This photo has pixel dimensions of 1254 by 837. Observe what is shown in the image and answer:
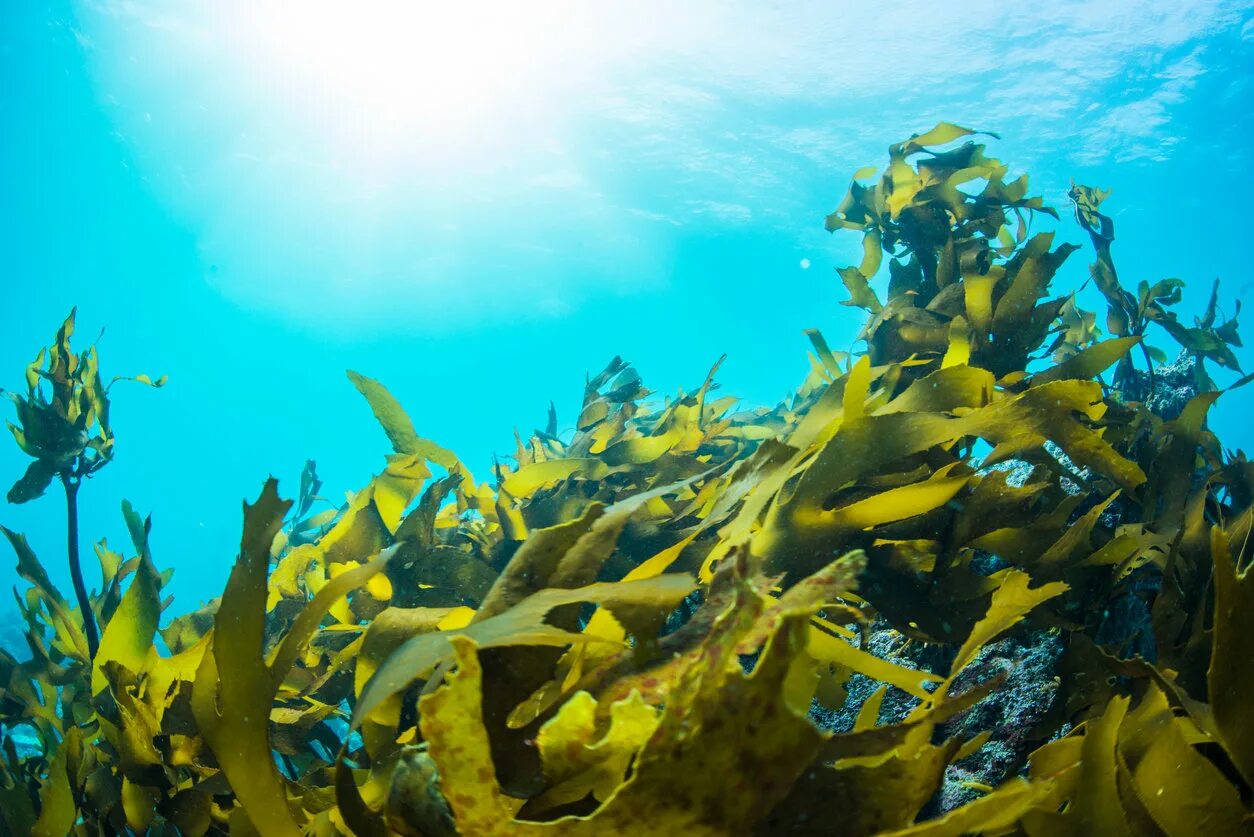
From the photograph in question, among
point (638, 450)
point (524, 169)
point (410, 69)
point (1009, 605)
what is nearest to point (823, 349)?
point (638, 450)

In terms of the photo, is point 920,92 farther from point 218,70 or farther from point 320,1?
point 218,70

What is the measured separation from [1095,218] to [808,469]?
208cm

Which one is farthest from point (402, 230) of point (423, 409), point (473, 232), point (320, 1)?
point (423, 409)

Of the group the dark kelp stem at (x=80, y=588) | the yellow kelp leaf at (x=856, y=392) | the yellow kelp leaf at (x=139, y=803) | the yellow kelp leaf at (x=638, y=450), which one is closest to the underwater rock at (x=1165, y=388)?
the yellow kelp leaf at (x=638, y=450)

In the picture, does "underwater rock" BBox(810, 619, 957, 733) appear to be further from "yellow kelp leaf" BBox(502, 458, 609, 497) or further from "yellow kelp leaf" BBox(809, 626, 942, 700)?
"yellow kelp leaf" BBox(502, 458, 609, 497)

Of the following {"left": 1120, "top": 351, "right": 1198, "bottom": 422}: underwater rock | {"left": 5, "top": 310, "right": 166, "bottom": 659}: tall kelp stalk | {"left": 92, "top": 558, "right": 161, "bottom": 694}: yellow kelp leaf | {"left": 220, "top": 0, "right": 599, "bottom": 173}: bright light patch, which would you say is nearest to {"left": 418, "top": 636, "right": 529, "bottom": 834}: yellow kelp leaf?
{"left": 92, "top": 558, "right": 161, "bottom": 694}: yellow kelp leaf

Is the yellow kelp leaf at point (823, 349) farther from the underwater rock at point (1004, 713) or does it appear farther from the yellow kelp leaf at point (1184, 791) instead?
the yellow kelp leaf at point (1184, 791)

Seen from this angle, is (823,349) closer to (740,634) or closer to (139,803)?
(740,634)

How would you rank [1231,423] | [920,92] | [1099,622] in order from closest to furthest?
[1099,622] < [920,92] < [1231,423]

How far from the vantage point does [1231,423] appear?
58906 mm

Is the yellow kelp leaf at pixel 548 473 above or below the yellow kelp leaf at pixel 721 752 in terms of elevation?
above

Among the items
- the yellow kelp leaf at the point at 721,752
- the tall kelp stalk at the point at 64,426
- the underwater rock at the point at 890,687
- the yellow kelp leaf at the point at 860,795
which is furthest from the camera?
the tall kelp stalk at the point at 64,426

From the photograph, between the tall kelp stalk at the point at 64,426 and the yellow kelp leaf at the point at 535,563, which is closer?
the yellow kelp leaf at the point at 535,563

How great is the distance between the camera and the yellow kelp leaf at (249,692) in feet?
1.87
